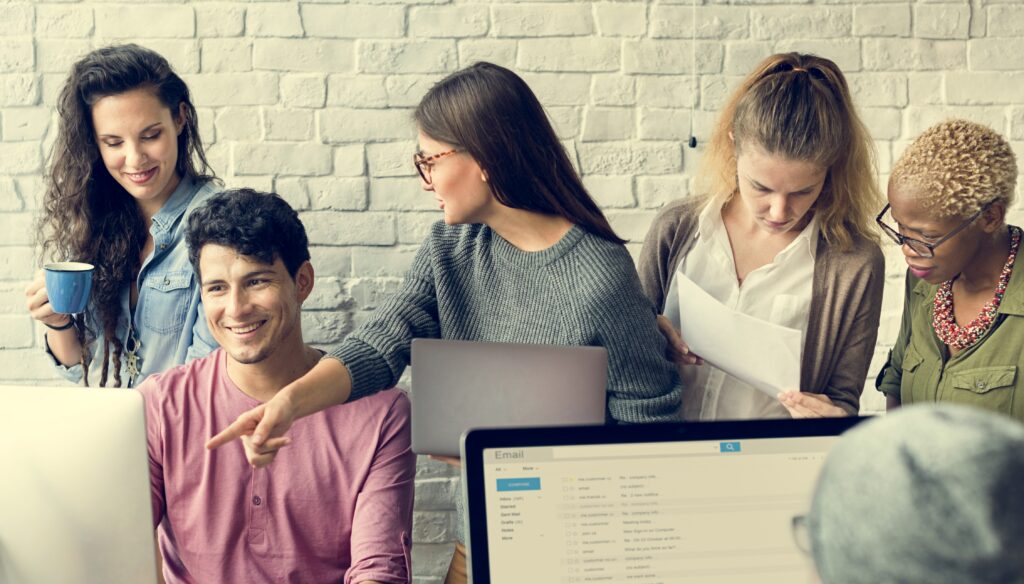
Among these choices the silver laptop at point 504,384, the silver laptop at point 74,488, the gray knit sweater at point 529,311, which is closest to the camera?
the silver laptop at point 74,488

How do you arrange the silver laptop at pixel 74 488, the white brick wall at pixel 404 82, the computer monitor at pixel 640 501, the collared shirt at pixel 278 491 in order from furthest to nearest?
the white brick wall at pixel 404 82
the collared shirt at pixel 278 491
the silver laptop at pixel 74 488
the computer monitor at pixel 640 501

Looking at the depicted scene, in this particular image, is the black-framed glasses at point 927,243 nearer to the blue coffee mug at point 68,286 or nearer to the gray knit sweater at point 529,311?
the gray knit sweater at point 529,311

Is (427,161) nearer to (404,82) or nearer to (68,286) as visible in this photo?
(68,286)

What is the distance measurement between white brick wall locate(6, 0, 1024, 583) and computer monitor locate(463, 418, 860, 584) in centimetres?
162

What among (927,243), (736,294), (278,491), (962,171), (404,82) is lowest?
(278,491)

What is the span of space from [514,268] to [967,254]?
2.44 ft

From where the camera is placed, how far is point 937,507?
0.43m

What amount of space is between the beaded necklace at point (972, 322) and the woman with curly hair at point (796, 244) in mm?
106

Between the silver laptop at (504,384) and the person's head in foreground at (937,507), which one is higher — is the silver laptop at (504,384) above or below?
below

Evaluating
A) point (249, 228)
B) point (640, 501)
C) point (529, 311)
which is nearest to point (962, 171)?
point (529, 311)

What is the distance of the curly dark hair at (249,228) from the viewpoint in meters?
1.73

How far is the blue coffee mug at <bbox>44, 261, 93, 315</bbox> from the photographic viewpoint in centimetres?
178

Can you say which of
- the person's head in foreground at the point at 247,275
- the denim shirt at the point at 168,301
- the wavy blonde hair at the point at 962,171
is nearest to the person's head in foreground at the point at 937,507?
the wavy blonde hair at the point at 962,171

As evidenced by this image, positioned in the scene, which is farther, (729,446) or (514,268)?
(514,268)
